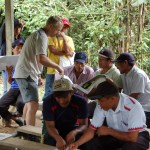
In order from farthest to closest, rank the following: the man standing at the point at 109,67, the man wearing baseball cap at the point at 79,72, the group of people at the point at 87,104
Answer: the man wearing baseball cap at the point at 79,72 → the man standing at the point at 109,67 → the group of people at the point at 87,104

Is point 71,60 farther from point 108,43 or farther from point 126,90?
point 108,43

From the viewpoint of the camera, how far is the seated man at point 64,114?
10.2ft

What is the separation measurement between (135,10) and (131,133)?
5148 millimetres

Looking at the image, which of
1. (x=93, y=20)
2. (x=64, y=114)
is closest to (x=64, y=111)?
(x=64, y=114)

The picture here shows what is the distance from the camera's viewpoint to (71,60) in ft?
Answer: 17.3

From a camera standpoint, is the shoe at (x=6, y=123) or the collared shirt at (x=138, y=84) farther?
the shoe at (x=6, y=123)

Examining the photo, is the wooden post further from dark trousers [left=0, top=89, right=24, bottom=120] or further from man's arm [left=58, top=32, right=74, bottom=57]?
dark trousers [left=0, top=89, right=24, bottom=120]

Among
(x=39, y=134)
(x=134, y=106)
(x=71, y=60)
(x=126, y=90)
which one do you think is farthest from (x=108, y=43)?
(x=134, y=106)

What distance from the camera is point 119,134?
2877mm

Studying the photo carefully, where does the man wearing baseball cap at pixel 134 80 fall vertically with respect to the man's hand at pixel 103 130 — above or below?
above

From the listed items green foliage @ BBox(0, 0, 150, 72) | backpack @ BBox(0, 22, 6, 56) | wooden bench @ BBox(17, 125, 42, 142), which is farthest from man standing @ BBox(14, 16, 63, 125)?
green foliage @ BBox(0, 0, 150, 72)

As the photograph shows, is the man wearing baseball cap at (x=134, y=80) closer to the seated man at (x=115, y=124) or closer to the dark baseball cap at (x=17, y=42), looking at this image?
the seated man at (x=115, y=124)

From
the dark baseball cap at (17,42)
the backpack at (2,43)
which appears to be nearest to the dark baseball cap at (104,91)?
the dark baseball cap at (17,42)

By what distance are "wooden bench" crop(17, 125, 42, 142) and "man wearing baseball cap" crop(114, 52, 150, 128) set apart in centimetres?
116
